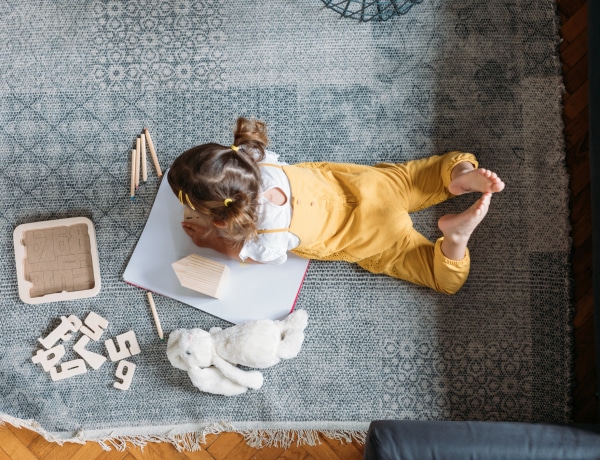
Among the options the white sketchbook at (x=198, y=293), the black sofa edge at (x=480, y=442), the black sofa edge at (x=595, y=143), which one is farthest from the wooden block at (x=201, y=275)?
the black sofa edge at (x=595, y=143)

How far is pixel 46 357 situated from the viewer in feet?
4.02

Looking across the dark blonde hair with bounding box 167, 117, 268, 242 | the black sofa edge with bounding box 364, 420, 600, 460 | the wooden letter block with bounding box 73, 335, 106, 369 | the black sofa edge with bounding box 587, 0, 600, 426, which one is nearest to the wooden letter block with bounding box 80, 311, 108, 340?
the wooden letter block with bounding box 73, 335, 106, 369

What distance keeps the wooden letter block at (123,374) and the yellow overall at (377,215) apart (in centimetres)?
47

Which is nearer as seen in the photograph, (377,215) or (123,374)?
(377,215)

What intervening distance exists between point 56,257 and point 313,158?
633mm

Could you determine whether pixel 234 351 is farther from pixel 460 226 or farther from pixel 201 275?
pixel 460 226

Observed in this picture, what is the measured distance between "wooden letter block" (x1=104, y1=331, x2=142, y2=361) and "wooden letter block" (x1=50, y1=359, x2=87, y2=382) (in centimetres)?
7

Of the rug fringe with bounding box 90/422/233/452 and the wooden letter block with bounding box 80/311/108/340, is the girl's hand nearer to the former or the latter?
the wooden letter block with bounding box 80/311/108/340

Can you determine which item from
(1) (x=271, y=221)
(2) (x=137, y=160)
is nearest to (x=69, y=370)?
(2) (x=137, y=160)

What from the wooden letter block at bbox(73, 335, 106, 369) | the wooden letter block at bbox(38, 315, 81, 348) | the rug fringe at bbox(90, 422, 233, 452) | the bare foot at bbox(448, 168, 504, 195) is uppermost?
the bare foot at bbox(448, 168, 504, 195)

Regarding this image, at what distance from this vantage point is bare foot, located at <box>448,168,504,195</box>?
998 millimetres

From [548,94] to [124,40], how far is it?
100cm

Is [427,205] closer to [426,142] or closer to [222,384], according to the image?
[426,142]

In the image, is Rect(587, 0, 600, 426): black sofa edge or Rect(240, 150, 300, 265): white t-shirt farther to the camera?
Rect(587, 0, 600, 426): black sofa edge
